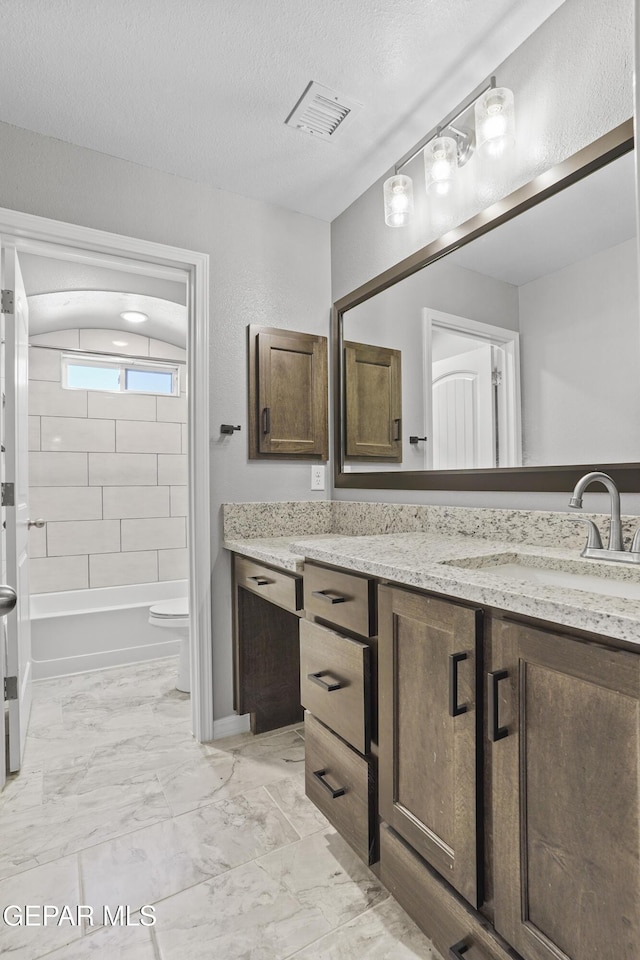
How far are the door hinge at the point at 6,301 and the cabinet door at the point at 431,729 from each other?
5.85ft

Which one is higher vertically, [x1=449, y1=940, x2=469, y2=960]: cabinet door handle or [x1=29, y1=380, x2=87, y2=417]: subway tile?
[x1=29, y1=380, x2=87, y2=417]: subway tile

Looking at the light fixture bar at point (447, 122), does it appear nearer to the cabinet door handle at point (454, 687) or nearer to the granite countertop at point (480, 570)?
the granite countertop at point (480, 570)

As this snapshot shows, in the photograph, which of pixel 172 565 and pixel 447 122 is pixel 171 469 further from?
pixel 447 122

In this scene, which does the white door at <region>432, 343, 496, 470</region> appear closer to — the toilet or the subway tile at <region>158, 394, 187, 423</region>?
the toilet

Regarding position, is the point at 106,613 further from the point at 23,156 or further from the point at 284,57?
the point at 284,57

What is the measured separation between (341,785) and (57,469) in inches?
116

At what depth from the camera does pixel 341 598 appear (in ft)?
4.51

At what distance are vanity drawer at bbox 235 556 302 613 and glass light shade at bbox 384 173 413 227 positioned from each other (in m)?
1.42

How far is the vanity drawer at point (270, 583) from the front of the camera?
1.68 meters

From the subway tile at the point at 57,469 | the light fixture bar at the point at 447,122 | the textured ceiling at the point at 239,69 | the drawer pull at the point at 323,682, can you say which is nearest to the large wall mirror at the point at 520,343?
the light fixture bar at the point at 447,122

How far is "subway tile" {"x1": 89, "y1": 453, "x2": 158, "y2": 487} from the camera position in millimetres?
3600

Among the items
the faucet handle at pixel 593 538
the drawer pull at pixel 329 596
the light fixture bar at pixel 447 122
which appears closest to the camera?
the faucet handle at pixel 593 538

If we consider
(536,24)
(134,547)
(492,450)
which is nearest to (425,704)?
(492,450)

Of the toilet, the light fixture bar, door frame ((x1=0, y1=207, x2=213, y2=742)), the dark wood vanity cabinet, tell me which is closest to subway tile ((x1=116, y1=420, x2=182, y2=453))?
the toilet
